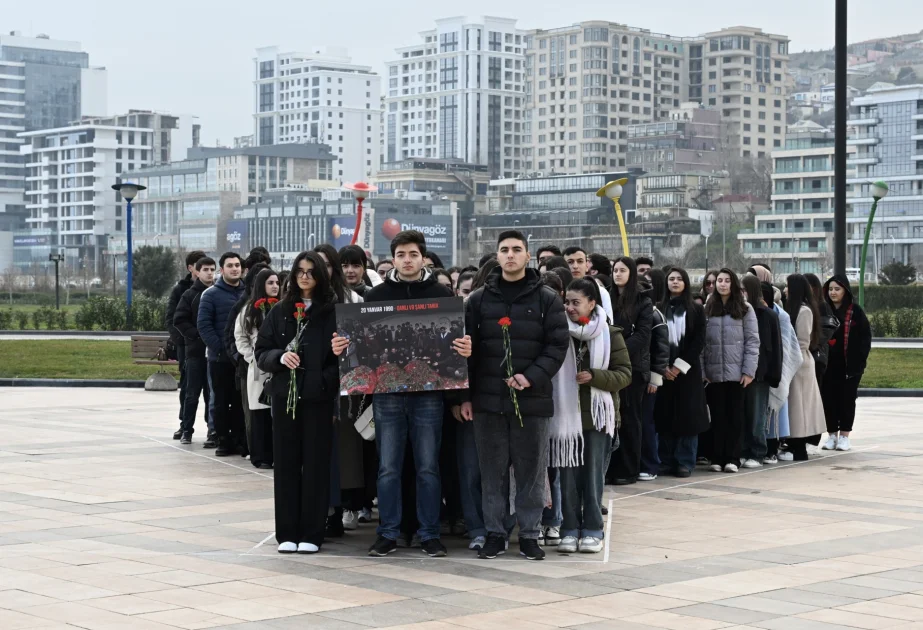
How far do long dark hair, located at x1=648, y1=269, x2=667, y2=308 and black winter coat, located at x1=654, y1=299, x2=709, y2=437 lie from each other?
0.67ft

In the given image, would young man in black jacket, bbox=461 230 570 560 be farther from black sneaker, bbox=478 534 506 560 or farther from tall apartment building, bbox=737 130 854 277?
tall apartment building, bbox=737 130 854 277

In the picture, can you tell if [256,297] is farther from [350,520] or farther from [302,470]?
[302,470]

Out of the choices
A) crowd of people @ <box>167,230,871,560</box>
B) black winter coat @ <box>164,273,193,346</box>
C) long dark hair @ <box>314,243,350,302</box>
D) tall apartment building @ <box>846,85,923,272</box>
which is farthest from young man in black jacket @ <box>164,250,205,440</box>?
tall apartment building @ <box>846,85,923,272</box>

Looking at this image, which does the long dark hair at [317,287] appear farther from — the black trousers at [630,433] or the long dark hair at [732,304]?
the long dark hair at [732,304]

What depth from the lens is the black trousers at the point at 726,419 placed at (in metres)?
13.0

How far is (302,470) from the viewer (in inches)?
346

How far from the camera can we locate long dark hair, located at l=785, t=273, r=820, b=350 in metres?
14.0

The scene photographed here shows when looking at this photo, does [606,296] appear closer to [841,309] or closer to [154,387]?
[841,309]

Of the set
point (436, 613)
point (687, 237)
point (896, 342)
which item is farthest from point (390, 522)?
point (687, 237)

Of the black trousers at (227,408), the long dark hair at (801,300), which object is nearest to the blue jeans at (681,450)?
the long dark hair at (801,300)

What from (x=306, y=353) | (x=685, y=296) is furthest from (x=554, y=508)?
(x=685, y=296)

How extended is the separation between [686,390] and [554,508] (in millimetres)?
3610

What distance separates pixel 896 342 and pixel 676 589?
33004mm

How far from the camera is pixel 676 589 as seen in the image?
7762mm
